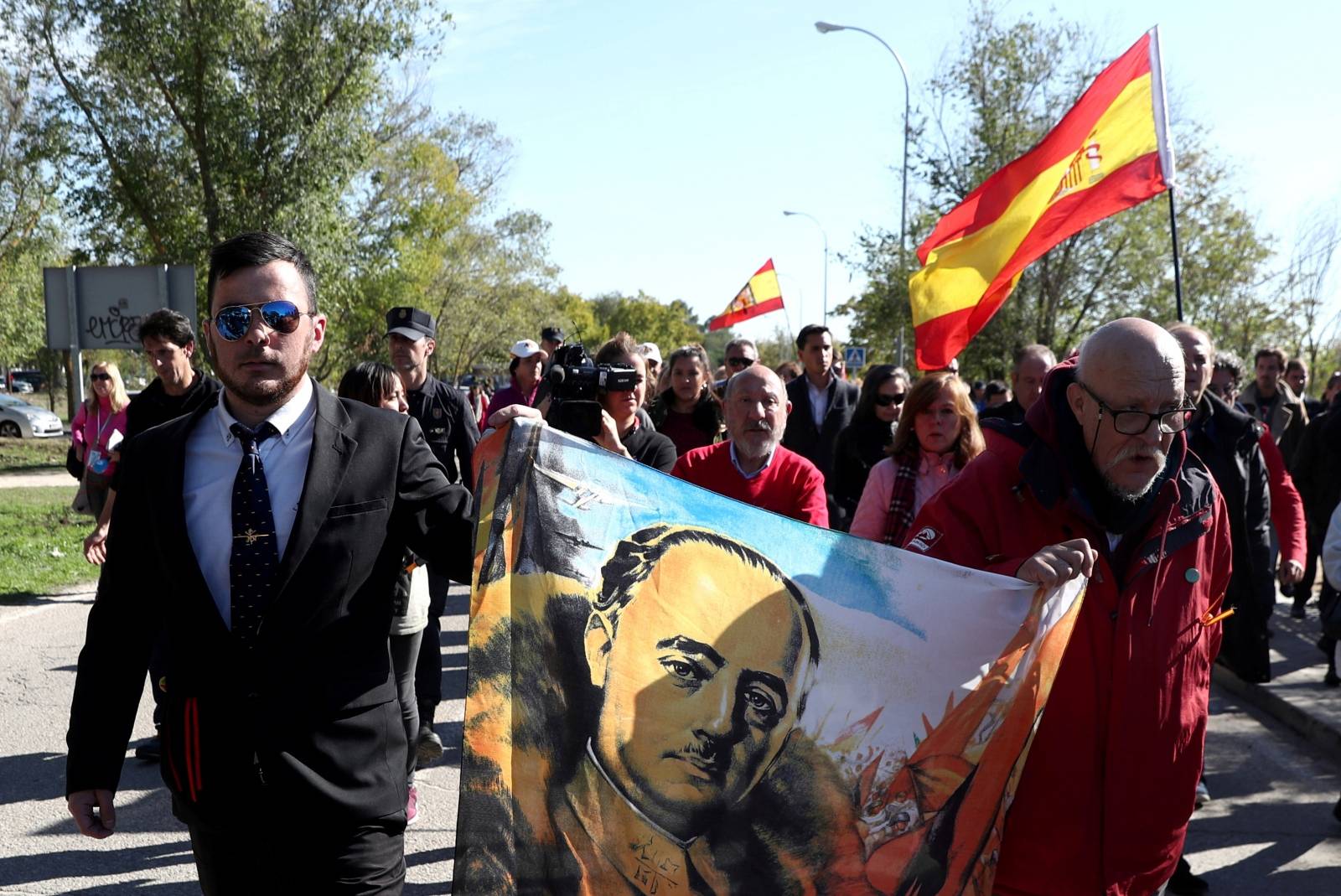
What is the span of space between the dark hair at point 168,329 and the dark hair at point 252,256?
3292 mm

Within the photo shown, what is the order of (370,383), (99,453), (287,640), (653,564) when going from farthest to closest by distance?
(99,453), (370,383), (653,564), (287,640)

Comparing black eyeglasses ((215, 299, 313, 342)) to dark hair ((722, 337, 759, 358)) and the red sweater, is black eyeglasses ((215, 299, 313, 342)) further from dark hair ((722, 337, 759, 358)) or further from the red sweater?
dark hair ((722, 337, 759, 358))

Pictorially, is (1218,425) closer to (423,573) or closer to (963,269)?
(963,269)

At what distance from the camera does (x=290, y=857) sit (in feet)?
8.48

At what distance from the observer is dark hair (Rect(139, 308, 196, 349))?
229 inches

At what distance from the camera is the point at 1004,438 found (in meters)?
2.87

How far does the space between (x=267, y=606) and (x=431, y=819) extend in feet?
9.92

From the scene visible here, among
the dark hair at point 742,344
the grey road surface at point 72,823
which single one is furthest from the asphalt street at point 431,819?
the dark hair at point 742,344

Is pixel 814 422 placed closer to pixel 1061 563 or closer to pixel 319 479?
pixel 1061 563

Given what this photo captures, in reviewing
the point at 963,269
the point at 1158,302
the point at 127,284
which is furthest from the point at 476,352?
the point at 963,269

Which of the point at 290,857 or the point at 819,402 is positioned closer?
the point at 290,857

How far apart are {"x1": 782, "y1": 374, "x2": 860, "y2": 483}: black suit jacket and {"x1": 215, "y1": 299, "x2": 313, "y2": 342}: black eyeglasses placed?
712 cm

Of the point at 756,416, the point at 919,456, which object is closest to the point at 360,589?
the point at 756,416

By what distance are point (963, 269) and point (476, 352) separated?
45.5 m
